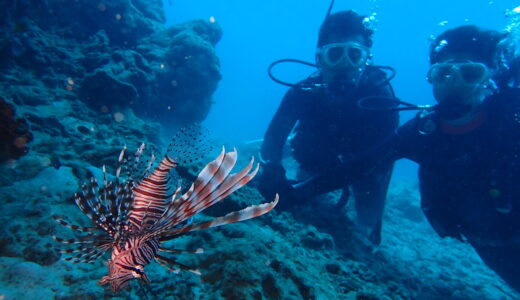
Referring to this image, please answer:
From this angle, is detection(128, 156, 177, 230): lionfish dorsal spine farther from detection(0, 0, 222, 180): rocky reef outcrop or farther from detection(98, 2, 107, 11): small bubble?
detection(98, 2, 107, 11): small bubble

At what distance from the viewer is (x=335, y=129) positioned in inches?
225

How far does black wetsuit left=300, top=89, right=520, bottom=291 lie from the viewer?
→ 416 centimetres

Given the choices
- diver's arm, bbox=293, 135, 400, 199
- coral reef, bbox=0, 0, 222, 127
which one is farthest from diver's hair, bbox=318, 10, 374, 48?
coral reef, bbox=0, 0, 222, 127

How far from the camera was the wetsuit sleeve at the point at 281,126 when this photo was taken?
620 centimetres

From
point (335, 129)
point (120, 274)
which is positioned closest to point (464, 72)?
point (335, 129)

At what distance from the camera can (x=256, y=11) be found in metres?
114

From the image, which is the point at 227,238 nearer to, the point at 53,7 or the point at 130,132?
the point at 130,132

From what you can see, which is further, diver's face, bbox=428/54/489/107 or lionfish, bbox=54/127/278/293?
diver's face, bbox=428/54/489/107

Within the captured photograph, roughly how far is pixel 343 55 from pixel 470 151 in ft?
9.26

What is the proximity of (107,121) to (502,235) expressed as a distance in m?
6.96

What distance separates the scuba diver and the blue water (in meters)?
40.6

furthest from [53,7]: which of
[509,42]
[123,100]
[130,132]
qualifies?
[509,42]

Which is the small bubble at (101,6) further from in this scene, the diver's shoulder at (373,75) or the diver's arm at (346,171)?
the diver's arm at (346,171)

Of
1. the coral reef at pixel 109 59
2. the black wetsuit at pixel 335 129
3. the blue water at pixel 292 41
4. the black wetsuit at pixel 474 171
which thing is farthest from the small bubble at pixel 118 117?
the blue water at pixel 292 41
